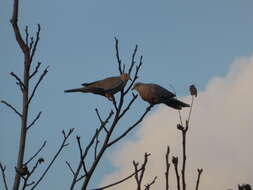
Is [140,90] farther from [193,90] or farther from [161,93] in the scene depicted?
[193,90]

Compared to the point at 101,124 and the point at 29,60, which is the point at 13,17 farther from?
the point at 101,124

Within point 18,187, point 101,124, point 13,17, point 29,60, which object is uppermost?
point 13,17

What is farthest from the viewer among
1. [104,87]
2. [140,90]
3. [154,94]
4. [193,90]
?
[104,87]

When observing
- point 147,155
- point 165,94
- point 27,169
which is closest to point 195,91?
point 147,155

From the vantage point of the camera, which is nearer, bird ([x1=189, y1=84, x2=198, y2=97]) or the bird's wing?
bird ([x1=189, y1=84, x2=198, y2=97])

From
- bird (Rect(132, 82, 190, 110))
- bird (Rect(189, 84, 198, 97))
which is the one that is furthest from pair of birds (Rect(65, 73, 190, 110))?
bird (Rect(189, 84, 198, 97))

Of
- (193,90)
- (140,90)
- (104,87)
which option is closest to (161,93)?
(140,90)

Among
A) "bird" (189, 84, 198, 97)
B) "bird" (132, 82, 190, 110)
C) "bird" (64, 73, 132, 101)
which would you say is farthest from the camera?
"bird" (64, 73, 132, 101)

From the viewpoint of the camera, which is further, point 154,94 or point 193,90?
point 154,94

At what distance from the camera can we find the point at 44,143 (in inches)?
177

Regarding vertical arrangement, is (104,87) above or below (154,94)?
above

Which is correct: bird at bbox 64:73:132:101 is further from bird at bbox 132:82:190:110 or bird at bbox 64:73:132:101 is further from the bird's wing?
the bird's wing

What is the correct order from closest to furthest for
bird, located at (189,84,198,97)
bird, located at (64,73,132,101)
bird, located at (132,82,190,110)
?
bird, located at (189,84,198,97) → bird, located at (132,82,190,110) → bird, located at (64,73,132,101)

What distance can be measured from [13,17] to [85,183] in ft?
4.99
